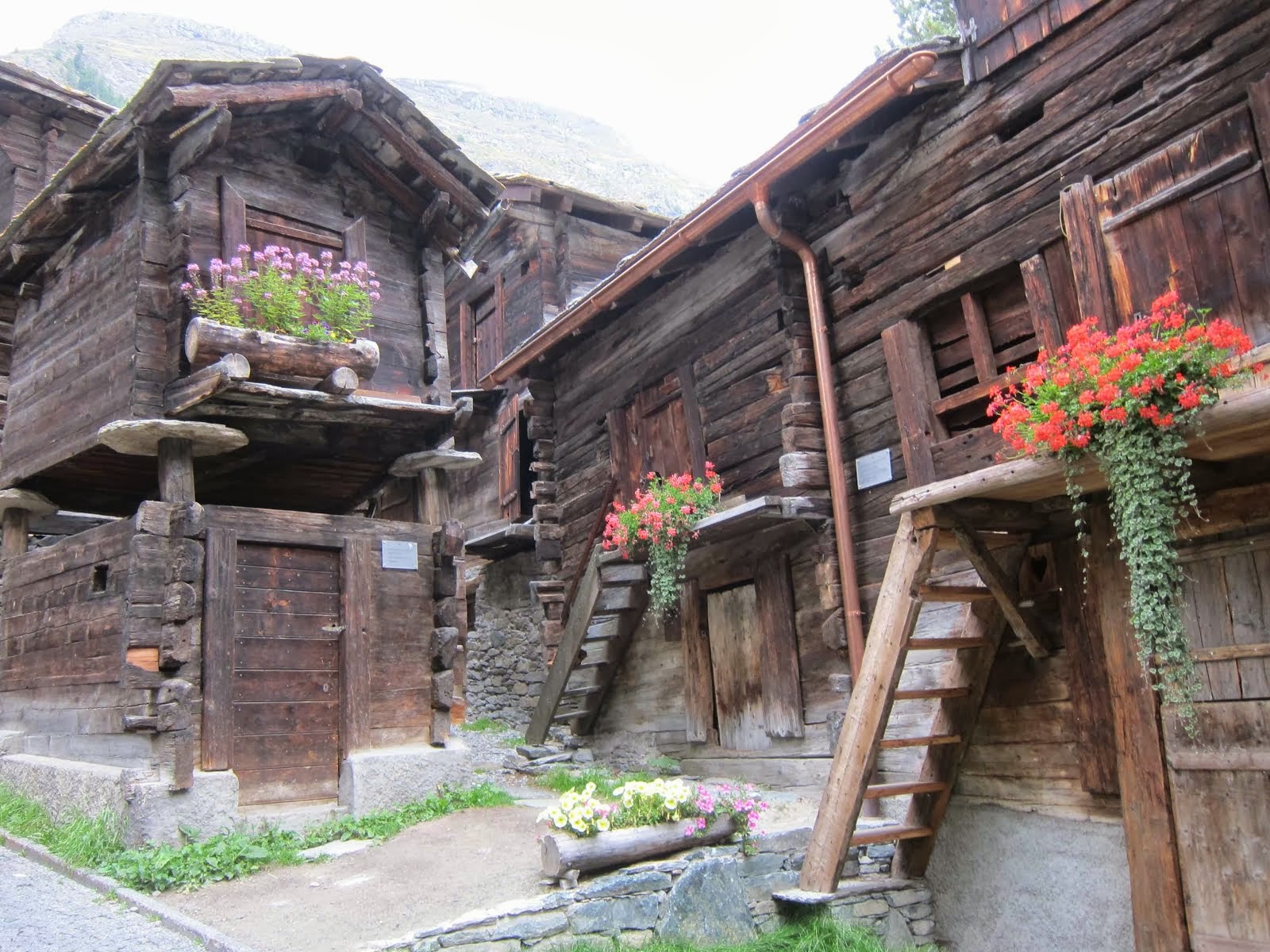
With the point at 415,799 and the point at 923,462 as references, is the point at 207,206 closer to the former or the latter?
the point at 415,799

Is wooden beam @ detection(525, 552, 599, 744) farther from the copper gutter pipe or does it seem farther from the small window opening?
the small window opening

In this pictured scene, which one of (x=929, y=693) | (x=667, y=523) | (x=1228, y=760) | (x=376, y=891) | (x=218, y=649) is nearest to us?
(x=1228, y=760)

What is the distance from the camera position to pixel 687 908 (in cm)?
626

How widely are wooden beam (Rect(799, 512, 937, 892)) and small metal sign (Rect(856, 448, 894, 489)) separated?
204cm

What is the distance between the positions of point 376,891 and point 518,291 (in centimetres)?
1196

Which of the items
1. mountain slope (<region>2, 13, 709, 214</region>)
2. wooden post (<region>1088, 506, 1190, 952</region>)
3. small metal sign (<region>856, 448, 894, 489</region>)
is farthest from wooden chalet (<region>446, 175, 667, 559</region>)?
mountain slope (<region>2, 13, 709, 214</region>)

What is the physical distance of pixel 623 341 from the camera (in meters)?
11.6

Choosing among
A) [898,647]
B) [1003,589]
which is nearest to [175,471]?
[898,647]

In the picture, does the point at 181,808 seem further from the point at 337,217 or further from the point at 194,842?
the point at 337,217

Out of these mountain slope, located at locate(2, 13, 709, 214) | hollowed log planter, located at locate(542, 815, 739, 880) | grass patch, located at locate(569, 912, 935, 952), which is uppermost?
mountain slope, located at locate(2, 13, 709, 214)

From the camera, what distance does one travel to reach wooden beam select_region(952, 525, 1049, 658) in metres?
6.12

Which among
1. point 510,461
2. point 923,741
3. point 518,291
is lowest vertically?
point 923,741

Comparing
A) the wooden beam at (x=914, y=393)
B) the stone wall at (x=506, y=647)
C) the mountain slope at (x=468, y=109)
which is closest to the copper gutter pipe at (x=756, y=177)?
the wooden beam at (x=914, y=393)

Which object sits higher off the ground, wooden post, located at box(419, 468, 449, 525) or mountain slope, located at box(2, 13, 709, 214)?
mountain slope, located at box(2, 13, 709, 214)
